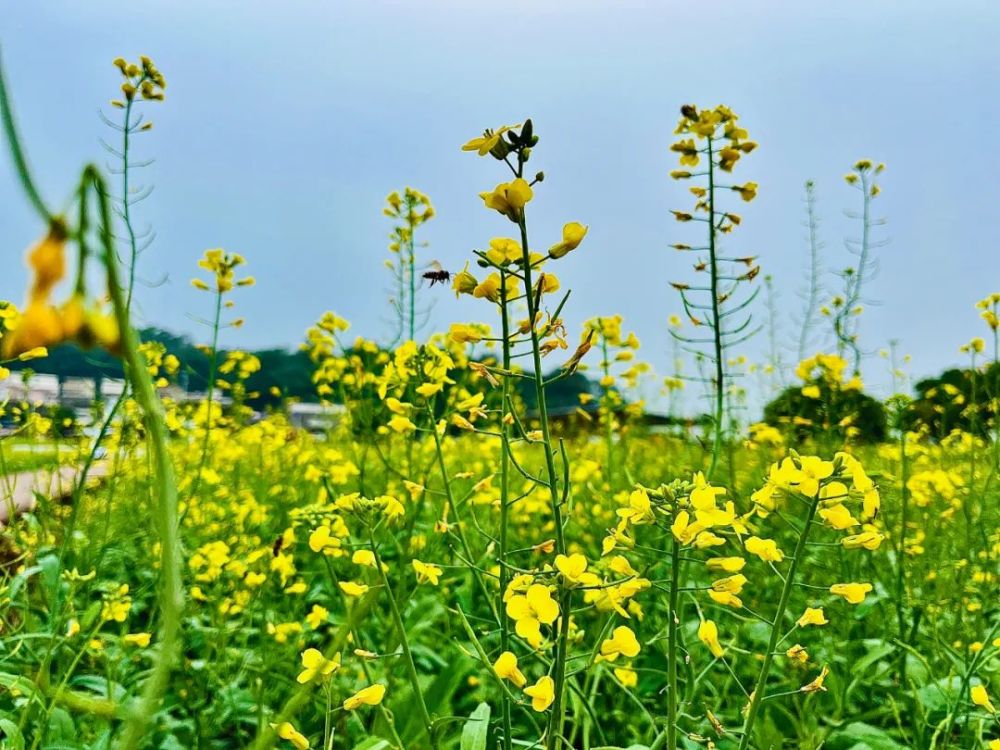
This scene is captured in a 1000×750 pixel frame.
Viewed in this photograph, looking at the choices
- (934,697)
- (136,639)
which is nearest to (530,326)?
(136,639)

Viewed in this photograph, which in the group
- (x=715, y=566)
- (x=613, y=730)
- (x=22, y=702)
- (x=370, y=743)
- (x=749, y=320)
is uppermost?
(x=749, y=320)

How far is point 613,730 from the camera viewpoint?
2.39 meters

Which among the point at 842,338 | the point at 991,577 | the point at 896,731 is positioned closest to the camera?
the point at 896,731

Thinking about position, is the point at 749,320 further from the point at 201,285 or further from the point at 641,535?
the point at 201,285

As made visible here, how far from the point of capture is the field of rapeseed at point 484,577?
1.05 m

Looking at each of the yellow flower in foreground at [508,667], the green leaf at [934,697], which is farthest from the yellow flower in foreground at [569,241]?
the green leaf at [934,697]

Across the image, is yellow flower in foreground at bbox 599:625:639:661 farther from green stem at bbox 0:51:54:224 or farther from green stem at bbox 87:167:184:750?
green stem at bbox 0:51:54:224

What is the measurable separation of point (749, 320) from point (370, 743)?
1654mm

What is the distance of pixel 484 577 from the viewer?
318cm

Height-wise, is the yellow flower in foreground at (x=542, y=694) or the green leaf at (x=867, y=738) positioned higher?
the yellow flower in foreground at (x=542, y=694)

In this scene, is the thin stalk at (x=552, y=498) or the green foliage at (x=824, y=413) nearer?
the thin stalk at (x=552, y=498)

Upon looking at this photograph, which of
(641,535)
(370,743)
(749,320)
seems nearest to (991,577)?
(641,535)

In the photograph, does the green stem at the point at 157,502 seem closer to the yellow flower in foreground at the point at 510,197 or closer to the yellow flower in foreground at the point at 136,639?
the yellow flower in foreground at the point at 510,197

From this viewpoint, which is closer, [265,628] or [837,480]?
[837,480]
